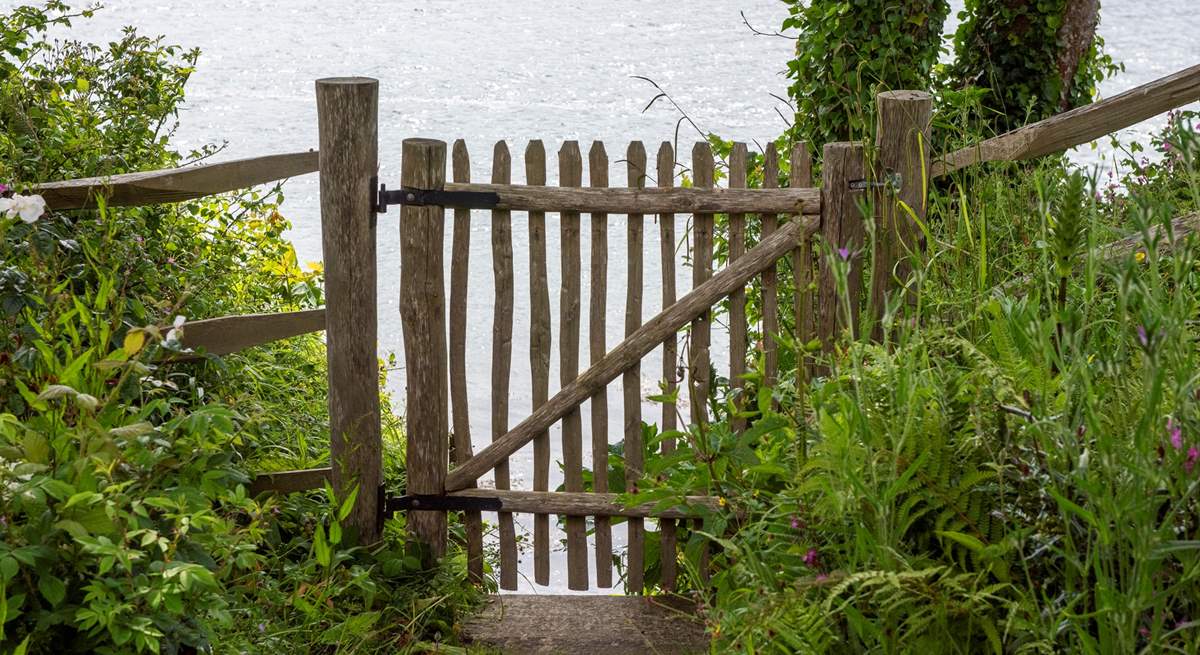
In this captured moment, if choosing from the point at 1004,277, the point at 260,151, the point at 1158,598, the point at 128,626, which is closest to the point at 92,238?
the point at 128,626

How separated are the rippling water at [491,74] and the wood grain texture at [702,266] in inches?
106

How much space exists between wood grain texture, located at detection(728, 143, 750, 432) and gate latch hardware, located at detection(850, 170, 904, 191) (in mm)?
340

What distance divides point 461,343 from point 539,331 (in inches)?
10.0

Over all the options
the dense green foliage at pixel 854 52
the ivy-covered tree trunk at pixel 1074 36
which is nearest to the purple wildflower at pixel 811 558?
the dense green foliage at pixel 854 52

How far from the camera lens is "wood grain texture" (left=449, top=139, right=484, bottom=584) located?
3633 mm

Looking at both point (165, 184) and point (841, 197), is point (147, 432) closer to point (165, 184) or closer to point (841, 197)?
point (165, 184)

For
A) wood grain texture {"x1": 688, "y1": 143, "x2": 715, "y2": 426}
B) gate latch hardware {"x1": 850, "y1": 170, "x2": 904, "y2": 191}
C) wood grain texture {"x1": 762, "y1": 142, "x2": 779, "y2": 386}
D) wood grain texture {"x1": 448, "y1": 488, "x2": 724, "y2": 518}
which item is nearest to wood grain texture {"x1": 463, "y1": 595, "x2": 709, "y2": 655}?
wood grain texture {"x1": 448, "y1": 488, "x2": 724, "y2": 518}

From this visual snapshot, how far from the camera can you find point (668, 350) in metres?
3.78

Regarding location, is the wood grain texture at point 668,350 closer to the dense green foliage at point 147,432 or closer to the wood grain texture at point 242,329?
the dense green foliage at point 147,432

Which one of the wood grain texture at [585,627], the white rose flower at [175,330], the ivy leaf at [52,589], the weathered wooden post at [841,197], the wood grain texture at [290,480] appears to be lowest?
the wood grain texture at [585,627]

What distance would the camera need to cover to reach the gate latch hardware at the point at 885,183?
3.57 m

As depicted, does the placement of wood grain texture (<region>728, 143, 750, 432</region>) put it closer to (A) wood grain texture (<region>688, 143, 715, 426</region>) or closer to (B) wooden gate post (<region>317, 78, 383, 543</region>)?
(A) wood grain texture (<region>688, 143, 715, 426</region>)

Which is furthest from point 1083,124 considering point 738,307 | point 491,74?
point 491,74

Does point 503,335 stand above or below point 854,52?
below
